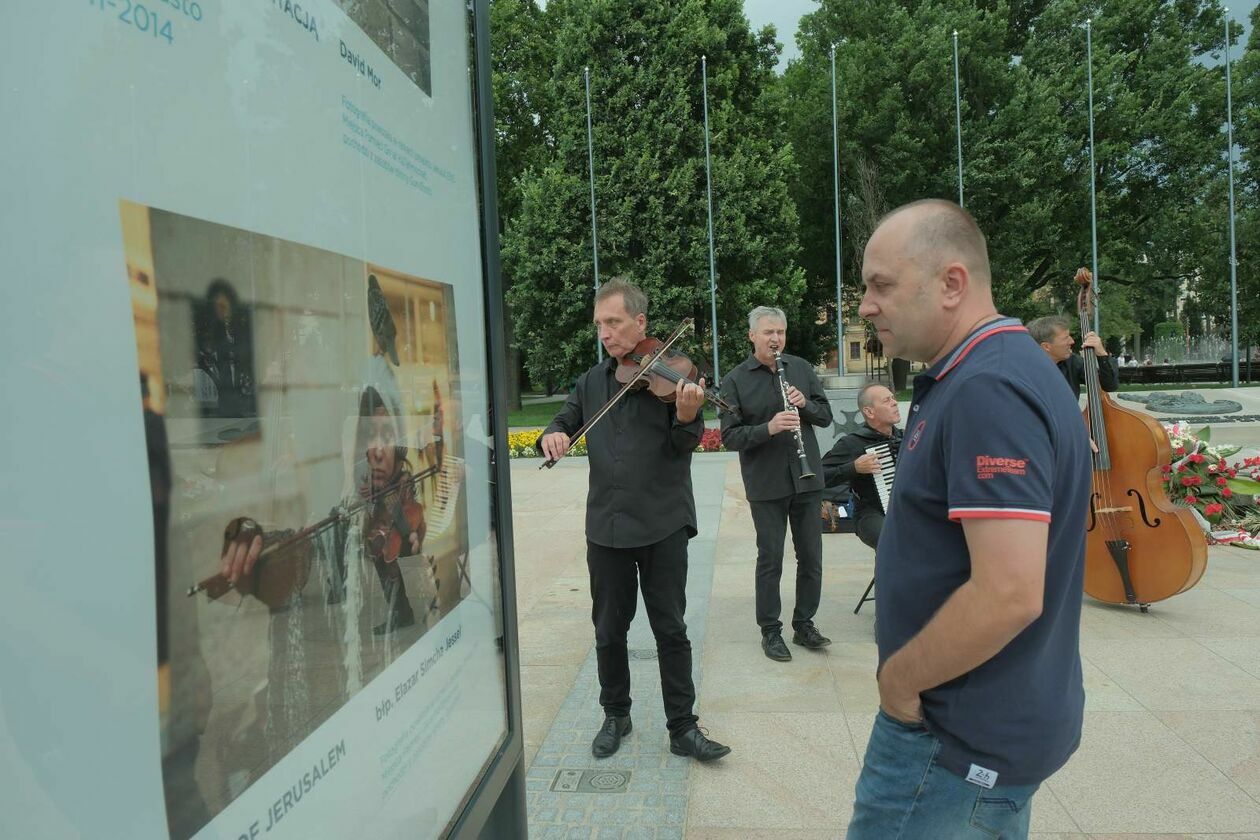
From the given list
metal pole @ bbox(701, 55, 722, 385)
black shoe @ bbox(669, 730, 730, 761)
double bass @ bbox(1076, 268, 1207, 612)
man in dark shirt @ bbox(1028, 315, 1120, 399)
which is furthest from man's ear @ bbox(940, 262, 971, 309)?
metal pole @ bbox(701, 55, 722, 385)

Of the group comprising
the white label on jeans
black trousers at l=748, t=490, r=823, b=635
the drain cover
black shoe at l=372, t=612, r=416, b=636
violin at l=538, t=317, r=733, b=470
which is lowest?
the drain cover

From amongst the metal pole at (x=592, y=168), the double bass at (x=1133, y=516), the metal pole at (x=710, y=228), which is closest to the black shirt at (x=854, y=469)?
the double bass at (x=1133, y=516)

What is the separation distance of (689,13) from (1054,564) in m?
27.8

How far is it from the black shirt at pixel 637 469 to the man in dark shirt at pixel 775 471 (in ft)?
3.97

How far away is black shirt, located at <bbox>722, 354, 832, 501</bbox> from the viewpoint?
194 inches

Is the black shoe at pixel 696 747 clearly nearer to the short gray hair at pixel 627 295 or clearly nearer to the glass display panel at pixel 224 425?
the short gray hair at pixel 627 295

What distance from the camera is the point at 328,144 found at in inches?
53.1

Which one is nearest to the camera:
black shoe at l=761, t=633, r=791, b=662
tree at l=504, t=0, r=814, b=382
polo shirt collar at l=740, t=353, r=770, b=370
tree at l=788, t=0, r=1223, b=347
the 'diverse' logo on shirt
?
the 'diverse' logo on shirt

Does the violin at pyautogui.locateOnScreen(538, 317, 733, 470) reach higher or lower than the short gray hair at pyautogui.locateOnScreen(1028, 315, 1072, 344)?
lower

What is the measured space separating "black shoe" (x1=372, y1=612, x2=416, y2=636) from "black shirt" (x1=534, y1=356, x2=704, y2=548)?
1.97 meters

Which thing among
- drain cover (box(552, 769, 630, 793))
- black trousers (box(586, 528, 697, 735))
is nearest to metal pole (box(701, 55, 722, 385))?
black trousers (box(586, 528, 697, 735))

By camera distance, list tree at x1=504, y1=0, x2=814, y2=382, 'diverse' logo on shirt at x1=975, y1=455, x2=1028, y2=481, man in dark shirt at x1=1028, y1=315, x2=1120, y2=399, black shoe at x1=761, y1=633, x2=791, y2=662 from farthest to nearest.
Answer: tree at x1=504, y1=0, x2=814, y2=382, man in dark shirt at x1=1028, y1=315, x2=1120, y2=399, black shoe at x1=761, y1=633, x2=791, y2=662, 'diverse' logo on shirt at x1=975, y1=455, x2=1028, y2=481

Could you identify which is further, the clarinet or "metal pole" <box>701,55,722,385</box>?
"metal pole" <box>701,55,722,385</box>

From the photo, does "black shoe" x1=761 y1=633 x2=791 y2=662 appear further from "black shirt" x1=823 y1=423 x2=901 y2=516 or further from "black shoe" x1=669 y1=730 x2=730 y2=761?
"black shoe" x1=669 y1=730 x2=730 y2=761
